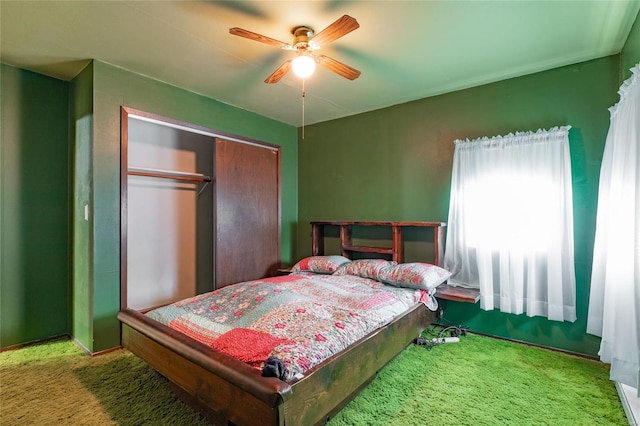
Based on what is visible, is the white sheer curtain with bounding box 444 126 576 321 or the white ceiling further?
the white sheer curtain with bounding box 444 126 576 321

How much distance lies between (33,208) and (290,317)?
2.81 metres

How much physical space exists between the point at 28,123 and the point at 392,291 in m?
3.80

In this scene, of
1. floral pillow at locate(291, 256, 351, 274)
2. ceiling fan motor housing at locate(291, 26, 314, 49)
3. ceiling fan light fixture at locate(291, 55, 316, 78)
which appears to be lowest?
floral pillow at locate(291, 256, 351, 274)

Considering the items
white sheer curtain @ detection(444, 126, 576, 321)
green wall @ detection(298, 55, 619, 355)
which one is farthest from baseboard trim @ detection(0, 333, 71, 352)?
white sheer curtain @ detection(444, 126, 576, 321)

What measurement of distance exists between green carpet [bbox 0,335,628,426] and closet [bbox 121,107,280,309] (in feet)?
3.76

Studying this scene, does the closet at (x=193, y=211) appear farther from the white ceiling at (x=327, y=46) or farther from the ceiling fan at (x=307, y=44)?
the ceiling fan at (x=307, y=44)

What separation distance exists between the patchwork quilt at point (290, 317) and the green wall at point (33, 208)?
167cm

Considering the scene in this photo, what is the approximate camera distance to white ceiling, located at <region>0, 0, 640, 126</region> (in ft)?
6.63

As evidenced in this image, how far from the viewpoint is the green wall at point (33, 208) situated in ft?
9.23

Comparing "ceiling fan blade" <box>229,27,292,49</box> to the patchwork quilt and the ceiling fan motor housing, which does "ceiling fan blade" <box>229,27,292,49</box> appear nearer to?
the ceiling fan motor housing

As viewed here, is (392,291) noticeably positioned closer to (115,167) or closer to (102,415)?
(102,415)

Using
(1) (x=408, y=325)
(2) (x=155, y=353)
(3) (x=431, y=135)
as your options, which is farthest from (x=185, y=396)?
(3) (x=431, y=135)

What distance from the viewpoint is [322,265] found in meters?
3.60

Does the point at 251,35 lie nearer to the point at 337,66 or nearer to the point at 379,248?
the point at 337,66
